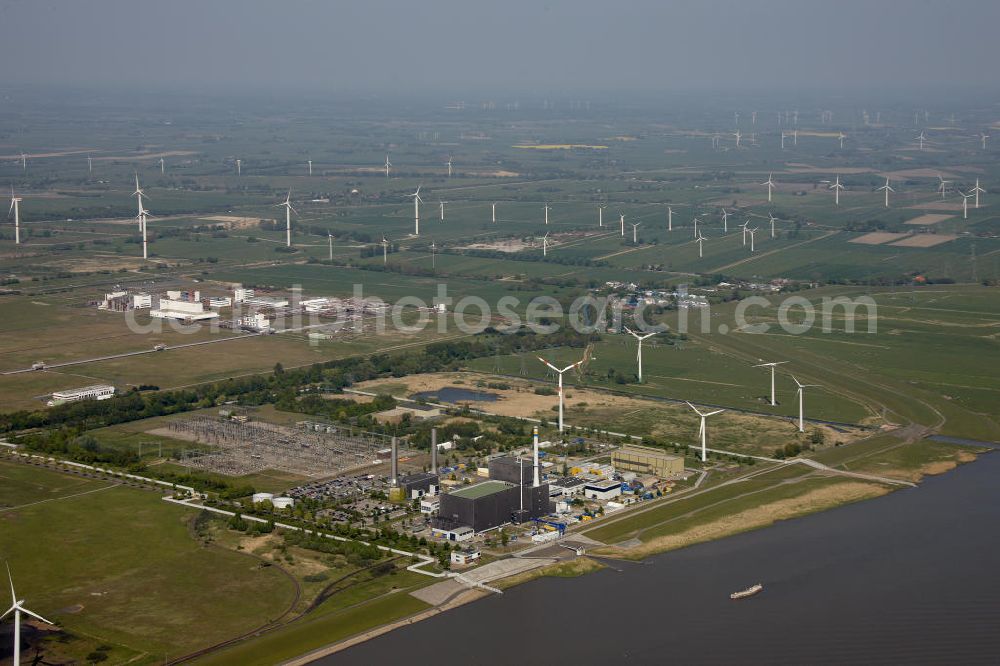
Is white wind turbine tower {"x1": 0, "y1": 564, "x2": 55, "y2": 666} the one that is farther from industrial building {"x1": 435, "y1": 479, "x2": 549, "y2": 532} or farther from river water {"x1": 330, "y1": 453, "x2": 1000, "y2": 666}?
industrial building {"x1": 435, "y1": 479, "x2": 549, "y2": 532}

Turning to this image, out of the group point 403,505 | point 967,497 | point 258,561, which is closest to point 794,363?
point 967,497

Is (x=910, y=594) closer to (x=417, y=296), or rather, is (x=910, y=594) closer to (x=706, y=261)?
(x=417, y=296)

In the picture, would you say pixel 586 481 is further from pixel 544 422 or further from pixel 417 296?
pixel 417 296

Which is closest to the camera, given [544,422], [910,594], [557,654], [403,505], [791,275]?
[557,654]

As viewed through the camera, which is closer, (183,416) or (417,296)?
(183,416)

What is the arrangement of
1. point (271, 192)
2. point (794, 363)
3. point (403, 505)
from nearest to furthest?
point (403, 505), point (794, 363), point (271, 192)

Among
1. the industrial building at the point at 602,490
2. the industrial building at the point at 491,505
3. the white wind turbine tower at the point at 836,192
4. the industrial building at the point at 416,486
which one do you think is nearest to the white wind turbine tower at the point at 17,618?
the industrial building at the point at 491,505

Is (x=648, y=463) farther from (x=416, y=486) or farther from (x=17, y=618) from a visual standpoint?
(x=17, y=618)

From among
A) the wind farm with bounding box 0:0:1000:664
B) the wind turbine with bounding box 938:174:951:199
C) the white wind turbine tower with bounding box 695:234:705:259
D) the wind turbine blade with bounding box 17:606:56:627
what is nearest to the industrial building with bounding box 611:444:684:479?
the wind farm with bounding box 0:0:1000:664
